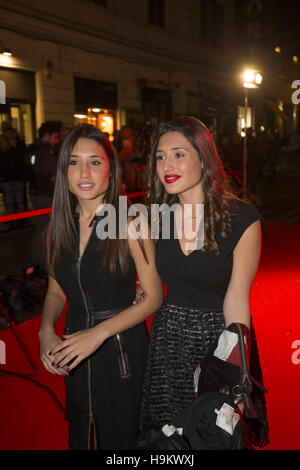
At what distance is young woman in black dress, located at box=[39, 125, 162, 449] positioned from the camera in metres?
1.97

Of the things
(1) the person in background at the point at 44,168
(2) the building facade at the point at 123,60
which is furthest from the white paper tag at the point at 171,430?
(2) the building facade at the point at 123,60

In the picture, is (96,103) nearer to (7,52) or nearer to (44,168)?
(7,52)

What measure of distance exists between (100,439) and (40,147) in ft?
21.6

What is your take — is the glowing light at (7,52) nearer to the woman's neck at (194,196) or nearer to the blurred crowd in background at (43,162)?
the blurred crowd in background at (43,162)

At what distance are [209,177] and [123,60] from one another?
14.1m

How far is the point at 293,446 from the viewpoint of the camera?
289 cm

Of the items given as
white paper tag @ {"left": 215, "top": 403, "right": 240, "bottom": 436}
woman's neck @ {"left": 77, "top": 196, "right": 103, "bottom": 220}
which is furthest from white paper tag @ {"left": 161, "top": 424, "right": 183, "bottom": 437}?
woman's neck @ {"left": 77, "top": 196, "right": 103, "bottom": 220}

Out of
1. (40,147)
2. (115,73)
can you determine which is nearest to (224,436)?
(40,147)

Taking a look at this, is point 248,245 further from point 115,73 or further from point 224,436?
point 115,73

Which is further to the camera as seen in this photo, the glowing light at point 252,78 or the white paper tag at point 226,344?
the glowing light at point 252,78

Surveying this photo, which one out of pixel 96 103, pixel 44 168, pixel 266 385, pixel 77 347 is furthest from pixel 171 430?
pixel 96 103

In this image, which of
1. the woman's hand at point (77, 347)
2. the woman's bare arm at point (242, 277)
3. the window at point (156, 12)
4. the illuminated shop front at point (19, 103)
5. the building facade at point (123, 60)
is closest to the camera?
the woman's hand at point (77, 347)

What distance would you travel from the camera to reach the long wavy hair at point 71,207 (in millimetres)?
1962

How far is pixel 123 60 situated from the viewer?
49.4 feet
